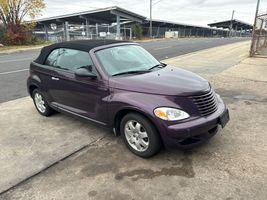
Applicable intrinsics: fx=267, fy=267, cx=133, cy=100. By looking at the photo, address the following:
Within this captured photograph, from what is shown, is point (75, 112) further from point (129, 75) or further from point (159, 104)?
point (159, 104)

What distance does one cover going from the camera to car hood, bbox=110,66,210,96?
3.53 m

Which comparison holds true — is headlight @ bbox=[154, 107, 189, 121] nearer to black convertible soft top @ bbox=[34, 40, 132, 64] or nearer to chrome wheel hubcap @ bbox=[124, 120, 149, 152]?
chrome wheel hubcap @ bbox=[124, 120, 149, 152]

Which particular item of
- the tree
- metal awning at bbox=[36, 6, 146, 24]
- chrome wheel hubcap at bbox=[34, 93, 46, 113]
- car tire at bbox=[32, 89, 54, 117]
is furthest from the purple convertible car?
metal awning at bbox=[36, 6, 146, 24]

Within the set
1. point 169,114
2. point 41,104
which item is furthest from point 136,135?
point 41,104

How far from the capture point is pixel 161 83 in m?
3.68

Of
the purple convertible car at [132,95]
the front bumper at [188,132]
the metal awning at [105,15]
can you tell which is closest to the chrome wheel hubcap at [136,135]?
the purple convertible car at [132,95]

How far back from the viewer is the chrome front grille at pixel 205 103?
3.53 metres

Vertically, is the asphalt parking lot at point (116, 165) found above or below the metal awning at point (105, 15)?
below

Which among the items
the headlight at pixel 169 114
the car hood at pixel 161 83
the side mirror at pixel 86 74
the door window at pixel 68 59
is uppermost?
the door window at pixel 68 59

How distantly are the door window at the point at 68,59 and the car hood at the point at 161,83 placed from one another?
0.70 meters

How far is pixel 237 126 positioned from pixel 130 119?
7.01ft

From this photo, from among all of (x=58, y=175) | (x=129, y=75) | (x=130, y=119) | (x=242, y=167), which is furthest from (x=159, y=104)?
(x=58, y=175)

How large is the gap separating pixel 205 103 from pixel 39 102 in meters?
3.47

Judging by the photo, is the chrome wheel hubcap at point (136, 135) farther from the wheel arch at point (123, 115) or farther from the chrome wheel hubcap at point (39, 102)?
the chrome wheel hubcap at point (39, 102)
